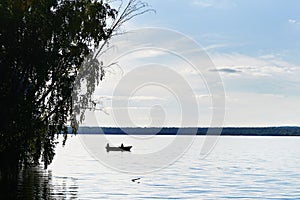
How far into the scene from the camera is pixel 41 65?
36.3 metres

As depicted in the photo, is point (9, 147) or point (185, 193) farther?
point (185, 193)

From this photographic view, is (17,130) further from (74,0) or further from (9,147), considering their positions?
(74,0)

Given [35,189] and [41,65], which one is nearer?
[41,65]

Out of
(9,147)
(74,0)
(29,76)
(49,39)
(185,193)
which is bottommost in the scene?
(185,193)

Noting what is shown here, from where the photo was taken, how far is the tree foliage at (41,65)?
35.5 meters

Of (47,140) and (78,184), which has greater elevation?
(47,140)

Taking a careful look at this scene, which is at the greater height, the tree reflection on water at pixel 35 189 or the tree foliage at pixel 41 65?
the tree foliage at pixel 41 65

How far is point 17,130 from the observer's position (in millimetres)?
35625

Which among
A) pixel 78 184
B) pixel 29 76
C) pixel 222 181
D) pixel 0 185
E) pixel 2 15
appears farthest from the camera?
pixel 222 181

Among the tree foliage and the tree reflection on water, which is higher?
the tree foliage

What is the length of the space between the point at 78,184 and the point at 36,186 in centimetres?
667

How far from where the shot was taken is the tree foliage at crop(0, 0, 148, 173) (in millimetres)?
35531

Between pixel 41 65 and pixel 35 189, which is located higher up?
pixel 41 65

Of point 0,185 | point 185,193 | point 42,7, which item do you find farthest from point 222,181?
point 42,7
